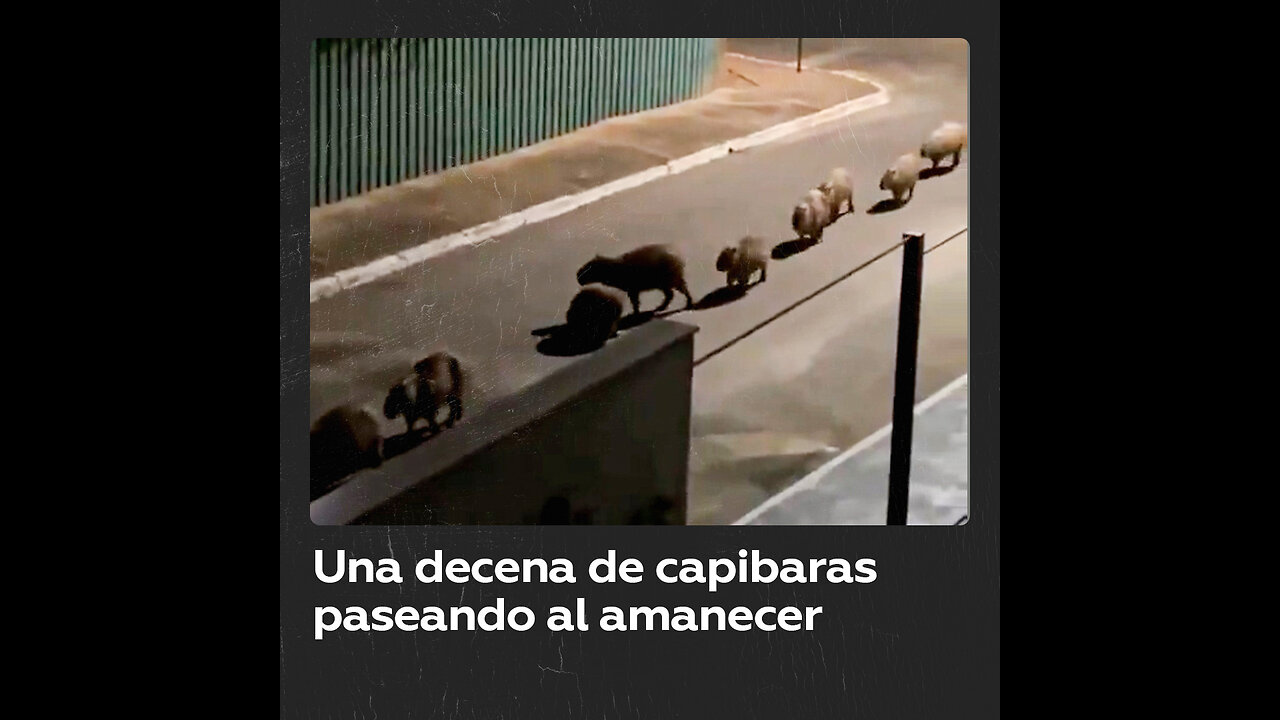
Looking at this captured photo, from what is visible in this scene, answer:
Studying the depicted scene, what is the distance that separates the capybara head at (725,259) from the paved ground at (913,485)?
551 mm

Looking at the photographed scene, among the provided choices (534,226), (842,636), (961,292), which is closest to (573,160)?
(534,226)

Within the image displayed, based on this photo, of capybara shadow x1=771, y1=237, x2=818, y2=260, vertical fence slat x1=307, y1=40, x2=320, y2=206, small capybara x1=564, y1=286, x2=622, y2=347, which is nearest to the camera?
vertical fence slat x1=307, y1=40, x2=320, y2=206

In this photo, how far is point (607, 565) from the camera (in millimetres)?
3971

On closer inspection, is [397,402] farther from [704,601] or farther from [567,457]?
[704,601]

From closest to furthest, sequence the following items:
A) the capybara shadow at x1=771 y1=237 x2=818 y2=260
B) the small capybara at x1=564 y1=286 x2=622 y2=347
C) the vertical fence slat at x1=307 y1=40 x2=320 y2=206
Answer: the vertical fence slat at x1=307 y1=40 x2=320 y2=206 < the small capybara at x1=564 y1=286 x2=622 y2=347 < the capybara shadow at x1=771 y1=237 x2=818 y2=260

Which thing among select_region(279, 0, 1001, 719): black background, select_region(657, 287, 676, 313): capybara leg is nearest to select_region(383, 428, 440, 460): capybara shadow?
select_region(279, 0, 1001, 719): black background

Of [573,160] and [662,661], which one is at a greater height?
[573,160]

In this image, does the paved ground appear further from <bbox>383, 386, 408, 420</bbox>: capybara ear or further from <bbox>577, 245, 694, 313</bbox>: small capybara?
<bbox>383, 386, 408, 420</bbox>: capybara ear

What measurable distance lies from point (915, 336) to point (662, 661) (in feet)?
3.30

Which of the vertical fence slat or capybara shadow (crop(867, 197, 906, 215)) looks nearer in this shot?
the vertical fence slat

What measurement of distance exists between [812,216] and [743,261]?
0.68ft

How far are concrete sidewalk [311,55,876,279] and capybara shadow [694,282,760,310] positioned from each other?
1.04 feet

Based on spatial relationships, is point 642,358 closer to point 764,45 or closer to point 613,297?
point 613,297

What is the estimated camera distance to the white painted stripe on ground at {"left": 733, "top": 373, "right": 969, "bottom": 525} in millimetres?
4000
